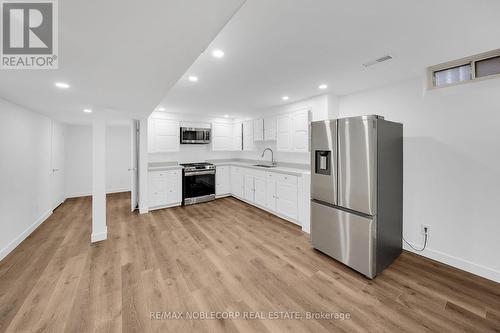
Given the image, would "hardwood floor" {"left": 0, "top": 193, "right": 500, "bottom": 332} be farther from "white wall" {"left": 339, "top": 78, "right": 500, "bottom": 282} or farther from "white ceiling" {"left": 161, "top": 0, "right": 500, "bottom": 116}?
"white ceiling" {"left": 161, "top": 0, "right": 500, "bottom": 116}

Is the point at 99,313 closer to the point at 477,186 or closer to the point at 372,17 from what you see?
the point at 372,17

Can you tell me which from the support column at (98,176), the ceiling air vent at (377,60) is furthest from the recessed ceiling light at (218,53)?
the support column at (98,176)

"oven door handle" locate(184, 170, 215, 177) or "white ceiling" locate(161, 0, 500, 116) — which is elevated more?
"white ceiling" locate(161, 0, 500, 116)

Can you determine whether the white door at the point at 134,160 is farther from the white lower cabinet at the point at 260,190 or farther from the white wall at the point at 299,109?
the white wall at the point at 299,109

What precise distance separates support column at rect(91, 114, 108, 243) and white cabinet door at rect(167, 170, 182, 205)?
1732mm

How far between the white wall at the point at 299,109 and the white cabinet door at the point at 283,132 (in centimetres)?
26

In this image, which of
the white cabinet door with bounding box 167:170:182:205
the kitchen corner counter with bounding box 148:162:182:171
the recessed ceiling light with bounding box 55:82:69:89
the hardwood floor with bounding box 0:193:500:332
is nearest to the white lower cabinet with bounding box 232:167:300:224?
the hardwood floor with bounding box 0:193:500:332

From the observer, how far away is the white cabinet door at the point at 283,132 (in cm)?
419

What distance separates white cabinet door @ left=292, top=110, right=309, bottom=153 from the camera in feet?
12.3

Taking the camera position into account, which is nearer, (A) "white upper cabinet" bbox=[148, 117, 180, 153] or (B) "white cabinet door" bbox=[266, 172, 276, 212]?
(B) "white cabinet door" bbox=[266, 172, 276, 212]

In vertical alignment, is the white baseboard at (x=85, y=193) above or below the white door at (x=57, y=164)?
below

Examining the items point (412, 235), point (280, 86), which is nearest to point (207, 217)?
point (280, 86)

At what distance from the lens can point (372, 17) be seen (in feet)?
4.78

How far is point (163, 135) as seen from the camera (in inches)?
196
